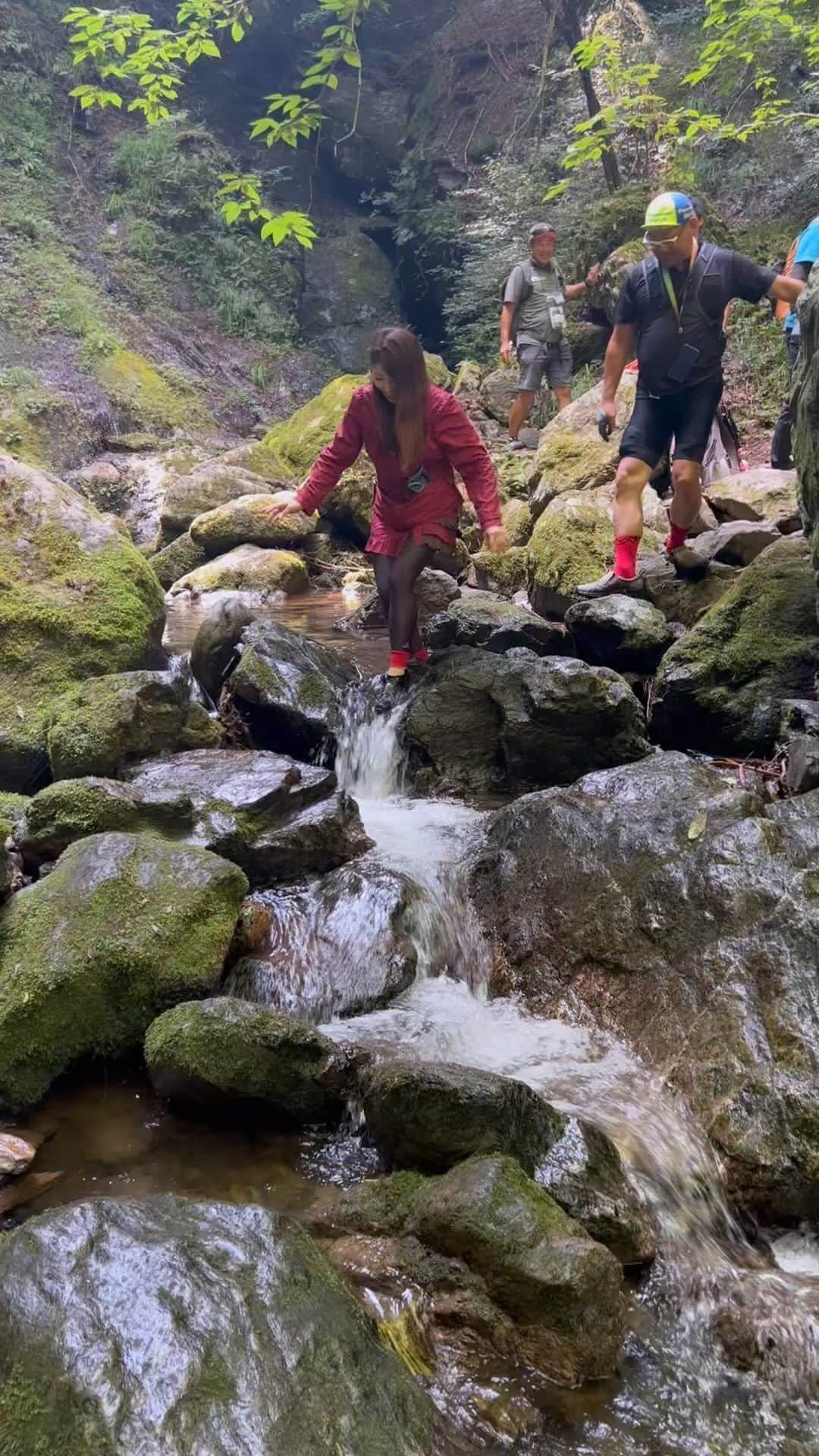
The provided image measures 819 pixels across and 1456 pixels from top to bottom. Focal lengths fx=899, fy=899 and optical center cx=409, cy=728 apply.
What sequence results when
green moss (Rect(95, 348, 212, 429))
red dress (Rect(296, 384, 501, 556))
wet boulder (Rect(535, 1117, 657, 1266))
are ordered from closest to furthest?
1. wet boulder (Rect(535, 1117, 657, 1266))
2. red dress (Rect(296, 384, 501, 556))
3. green moss (Rect(95, 348, 212, 429))

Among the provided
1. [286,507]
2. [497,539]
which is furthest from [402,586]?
[286,507]

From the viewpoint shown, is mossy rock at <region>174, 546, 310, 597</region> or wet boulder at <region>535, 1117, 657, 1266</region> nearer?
wet boulder at <region>535, 1117, 657, 1266</region>

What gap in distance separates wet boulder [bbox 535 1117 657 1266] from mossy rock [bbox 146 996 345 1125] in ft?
2.44

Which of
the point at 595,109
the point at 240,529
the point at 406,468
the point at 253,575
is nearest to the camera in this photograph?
the point at 406,468

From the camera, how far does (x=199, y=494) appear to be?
11844 mm

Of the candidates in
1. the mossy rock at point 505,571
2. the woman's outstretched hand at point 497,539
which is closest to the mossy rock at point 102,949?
the woman's outstretched hand at point 497,539

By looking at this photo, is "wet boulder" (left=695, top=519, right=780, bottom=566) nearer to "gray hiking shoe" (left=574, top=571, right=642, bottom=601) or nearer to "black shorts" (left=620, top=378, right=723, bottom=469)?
"gray hiking shoe" (left=574, top=571, right=642, bottom=601)

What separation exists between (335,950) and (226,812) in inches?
35.2

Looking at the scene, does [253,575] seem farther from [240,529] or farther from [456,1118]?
[456,1118]

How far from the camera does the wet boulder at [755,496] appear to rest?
6973mm

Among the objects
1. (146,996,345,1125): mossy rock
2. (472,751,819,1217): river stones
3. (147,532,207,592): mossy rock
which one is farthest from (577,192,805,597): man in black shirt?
(147,532,207,592): mossy rock

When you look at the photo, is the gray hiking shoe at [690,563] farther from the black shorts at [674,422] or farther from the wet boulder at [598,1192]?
the wet boulder at [598,1192]

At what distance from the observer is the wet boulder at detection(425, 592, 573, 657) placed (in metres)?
6.14

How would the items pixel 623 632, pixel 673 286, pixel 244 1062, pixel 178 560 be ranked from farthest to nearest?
pixel 178 560 → pixel 623 632 → pixel 673 286 → pixel 244 1062
